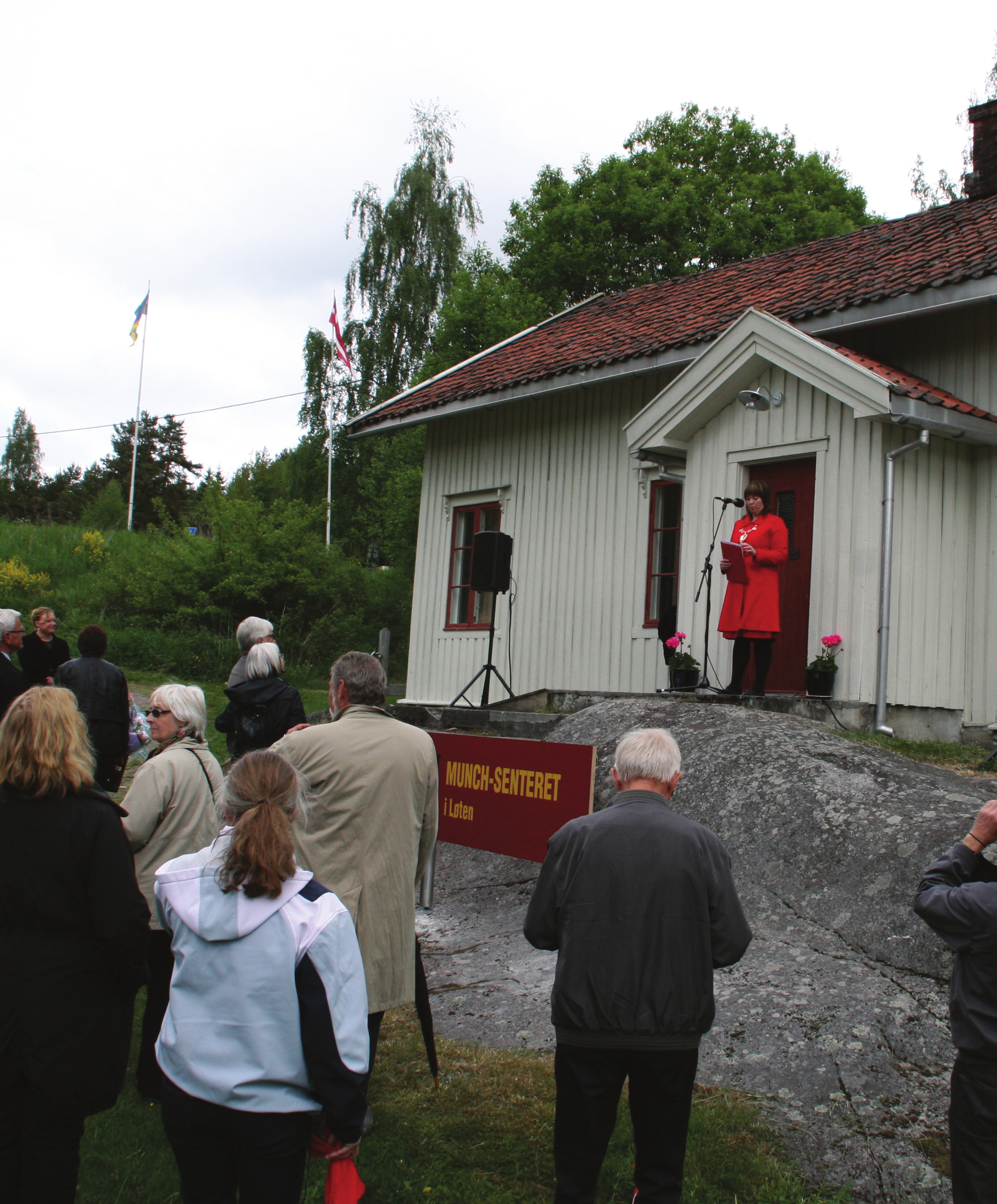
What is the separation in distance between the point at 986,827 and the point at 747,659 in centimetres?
685

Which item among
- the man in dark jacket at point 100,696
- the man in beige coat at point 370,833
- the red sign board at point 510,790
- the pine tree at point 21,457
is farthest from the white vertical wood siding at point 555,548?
the pine tree at point 21,457

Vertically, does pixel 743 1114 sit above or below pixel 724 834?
below

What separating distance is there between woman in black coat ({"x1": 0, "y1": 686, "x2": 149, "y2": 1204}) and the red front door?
8.30 metres

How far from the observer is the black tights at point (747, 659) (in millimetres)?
9750

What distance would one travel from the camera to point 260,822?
8.58ft

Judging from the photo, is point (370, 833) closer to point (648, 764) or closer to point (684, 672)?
point (648, 764)

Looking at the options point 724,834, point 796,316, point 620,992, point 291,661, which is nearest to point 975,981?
point 620,992

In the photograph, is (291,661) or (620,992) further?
(291,661)

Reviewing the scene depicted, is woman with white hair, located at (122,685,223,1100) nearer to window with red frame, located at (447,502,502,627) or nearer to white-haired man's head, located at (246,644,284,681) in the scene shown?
white-haired man's head, located at (246,644,284,681)

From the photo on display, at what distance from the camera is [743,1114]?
13.5 ft

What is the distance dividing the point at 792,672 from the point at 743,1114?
686 centimetres

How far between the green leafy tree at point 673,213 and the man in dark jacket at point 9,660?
2168 centimetres

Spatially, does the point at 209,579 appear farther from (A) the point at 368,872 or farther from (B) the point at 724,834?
(A) the point at 368,872

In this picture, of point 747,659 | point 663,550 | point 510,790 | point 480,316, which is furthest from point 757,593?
point 480,316
